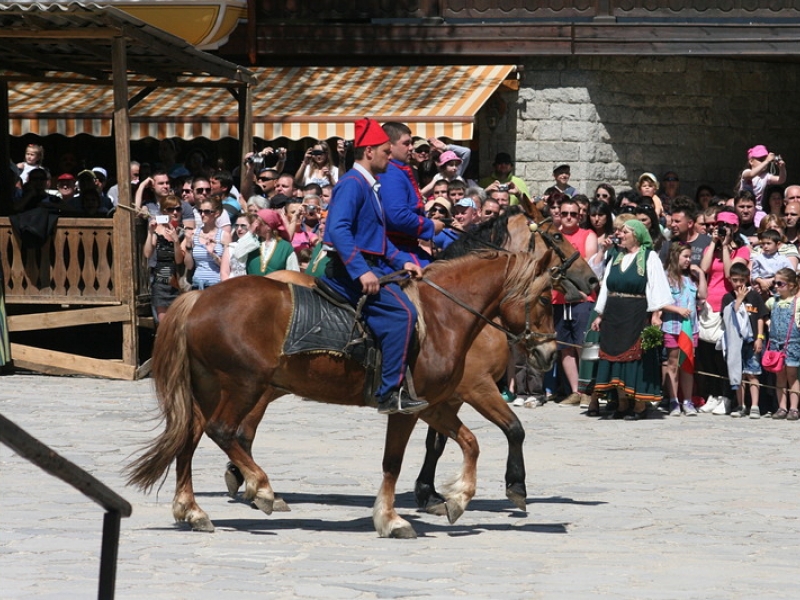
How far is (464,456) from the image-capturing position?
957 centimetres

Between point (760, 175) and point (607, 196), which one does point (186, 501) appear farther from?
point (760, 175)

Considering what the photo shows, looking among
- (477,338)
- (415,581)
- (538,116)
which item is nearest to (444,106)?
(538,116)

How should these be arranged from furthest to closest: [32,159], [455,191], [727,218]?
1. [32,159]
2. [455,191]
3. [727,218]

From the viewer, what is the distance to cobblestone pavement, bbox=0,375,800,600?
757 centimetres

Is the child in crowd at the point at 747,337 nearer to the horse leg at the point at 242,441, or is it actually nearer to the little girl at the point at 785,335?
the little girl at the point at 785,335

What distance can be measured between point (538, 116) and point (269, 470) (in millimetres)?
10779

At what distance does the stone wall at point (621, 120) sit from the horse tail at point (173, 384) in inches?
481

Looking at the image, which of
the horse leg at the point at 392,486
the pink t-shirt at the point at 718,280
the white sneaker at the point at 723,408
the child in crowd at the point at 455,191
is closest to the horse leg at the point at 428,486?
the horse leg at the point at 392,486

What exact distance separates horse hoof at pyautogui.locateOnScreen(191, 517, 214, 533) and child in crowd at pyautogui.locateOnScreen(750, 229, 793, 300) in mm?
7674

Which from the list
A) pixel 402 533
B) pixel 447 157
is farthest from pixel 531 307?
pixel 447 157

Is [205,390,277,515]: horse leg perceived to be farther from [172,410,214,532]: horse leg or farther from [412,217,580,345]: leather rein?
[412,217,580,345]: leather rein

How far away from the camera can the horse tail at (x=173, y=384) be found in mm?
9023

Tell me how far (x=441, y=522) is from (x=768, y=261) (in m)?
6.61

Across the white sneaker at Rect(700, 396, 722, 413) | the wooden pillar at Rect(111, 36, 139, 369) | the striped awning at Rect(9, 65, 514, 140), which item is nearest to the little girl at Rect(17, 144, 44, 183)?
the striped awning at Rect(9, 65, 514, 140)
